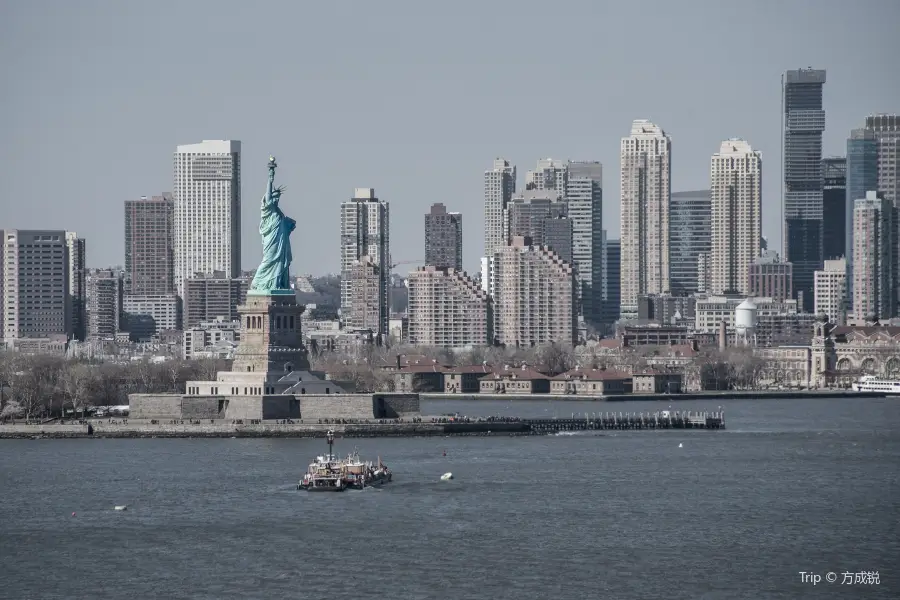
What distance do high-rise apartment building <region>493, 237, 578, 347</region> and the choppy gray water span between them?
10601cm

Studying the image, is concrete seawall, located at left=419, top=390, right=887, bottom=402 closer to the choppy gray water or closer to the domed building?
the domed building

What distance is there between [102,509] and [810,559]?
72.8 feet

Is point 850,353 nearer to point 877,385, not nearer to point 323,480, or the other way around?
point 877,385

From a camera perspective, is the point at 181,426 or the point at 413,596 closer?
the point at 413,596

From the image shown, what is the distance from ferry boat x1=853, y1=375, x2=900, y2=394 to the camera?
152 m

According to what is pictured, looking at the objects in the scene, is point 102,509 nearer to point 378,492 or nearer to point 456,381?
point 378,492

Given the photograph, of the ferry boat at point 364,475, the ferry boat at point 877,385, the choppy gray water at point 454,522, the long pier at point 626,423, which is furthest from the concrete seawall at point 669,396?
the ferry boat at point 364,475

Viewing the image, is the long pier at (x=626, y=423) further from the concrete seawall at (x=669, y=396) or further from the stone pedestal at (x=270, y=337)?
the concrete seawall at (x=669, y=396)

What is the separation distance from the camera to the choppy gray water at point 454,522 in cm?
5272

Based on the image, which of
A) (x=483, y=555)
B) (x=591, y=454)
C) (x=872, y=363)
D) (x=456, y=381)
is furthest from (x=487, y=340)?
(x=483, y=555)

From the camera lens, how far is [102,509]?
215 ft

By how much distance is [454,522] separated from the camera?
6203 centimetres

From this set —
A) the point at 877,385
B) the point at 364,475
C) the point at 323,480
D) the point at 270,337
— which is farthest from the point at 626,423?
the point at 877,385

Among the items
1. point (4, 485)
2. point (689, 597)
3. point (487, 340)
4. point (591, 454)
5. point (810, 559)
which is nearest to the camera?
point (689, 597)
